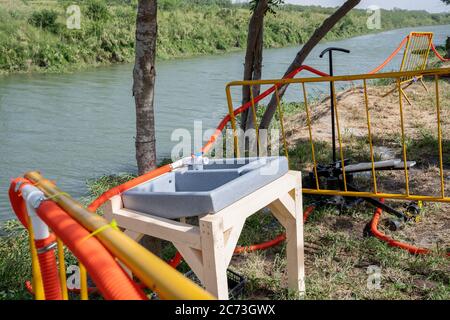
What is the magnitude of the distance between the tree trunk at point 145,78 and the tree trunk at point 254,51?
6.21 ft

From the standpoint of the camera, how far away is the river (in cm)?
679

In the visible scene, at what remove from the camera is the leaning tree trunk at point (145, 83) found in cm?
322

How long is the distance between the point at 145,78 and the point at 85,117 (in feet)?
21.8

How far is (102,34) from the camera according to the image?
2047 centimetres

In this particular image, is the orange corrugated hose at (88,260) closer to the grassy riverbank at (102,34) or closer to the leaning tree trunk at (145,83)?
the leaning tree trunk at (145,83)

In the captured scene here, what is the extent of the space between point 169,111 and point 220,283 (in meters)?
8.33

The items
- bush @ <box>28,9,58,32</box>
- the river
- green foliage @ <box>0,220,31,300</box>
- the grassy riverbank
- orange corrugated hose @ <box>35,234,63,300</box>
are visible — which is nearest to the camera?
orange corrugated hose @ <box>35,234,63,300</box>

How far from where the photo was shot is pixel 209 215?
219 cm

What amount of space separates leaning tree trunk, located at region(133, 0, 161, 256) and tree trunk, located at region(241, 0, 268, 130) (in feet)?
6.21

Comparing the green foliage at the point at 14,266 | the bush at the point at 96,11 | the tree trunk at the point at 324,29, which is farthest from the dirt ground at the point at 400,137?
the bush at the point at 96,11

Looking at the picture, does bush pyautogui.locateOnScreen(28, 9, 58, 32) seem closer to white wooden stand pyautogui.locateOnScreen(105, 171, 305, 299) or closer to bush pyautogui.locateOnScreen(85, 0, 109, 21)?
bush pyautogui.locateOnScreen(85, 0, 109, 21)

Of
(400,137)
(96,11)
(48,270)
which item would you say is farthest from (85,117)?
(96,11)

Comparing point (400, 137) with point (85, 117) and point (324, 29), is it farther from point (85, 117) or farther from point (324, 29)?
point (85, 117)

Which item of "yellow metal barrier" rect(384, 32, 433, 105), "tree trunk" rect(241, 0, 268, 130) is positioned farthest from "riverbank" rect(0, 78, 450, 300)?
"yellow metal barrier" rect(384, 32, 433, 105)
